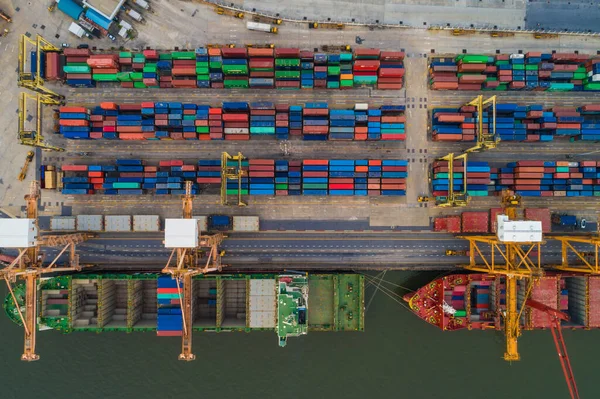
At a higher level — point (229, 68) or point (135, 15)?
point (135, 15)

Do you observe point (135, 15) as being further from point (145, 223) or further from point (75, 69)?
point (145, 223)

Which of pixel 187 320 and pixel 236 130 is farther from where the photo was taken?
pixel 236 130

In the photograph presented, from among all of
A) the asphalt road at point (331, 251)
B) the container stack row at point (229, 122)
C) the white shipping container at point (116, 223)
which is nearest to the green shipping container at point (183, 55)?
the container stack row at point (229, 122)

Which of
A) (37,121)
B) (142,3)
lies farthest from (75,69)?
(142,3)

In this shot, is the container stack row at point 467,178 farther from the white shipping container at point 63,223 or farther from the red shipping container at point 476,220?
the white shipping container at point 63,223

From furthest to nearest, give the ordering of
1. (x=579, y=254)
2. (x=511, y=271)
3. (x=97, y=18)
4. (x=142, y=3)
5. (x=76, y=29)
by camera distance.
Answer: (x=142, y=3) < (x=76, y=29) < (x=97, y=18) < (x=579, y=254) < (x=511, y=271)

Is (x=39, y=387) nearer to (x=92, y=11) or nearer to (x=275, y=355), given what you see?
(x=275, y=355)
